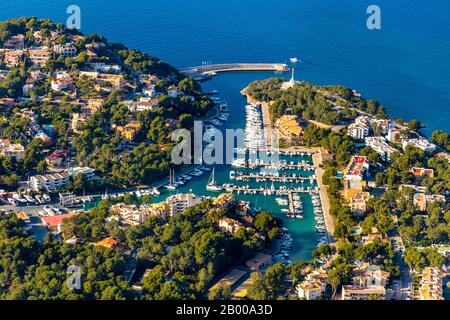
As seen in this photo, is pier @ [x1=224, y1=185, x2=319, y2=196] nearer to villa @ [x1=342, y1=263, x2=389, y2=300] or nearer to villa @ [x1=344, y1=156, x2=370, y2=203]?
villa @ [x1=344, y1=156, x2=370, y2=203]

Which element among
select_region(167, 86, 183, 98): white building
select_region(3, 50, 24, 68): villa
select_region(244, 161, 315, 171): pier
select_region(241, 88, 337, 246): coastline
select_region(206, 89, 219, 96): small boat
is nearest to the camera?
select_region(241, 88, 337, 246): coastline

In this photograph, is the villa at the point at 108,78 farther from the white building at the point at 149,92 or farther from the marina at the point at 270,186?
the marina at the point at 270,186

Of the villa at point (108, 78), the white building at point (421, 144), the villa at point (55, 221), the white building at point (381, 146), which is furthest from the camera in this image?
the villa at point (108, 78)

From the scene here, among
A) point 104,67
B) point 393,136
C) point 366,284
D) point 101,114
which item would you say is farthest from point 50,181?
point 393,136

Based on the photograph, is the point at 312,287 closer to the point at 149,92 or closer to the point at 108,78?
the point at 149,92

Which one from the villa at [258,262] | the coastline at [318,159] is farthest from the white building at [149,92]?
the villa at [258,262]

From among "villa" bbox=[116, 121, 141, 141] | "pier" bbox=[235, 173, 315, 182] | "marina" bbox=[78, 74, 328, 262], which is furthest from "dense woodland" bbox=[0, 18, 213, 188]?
"pier" bbox=[235, 173, 315, 182]
